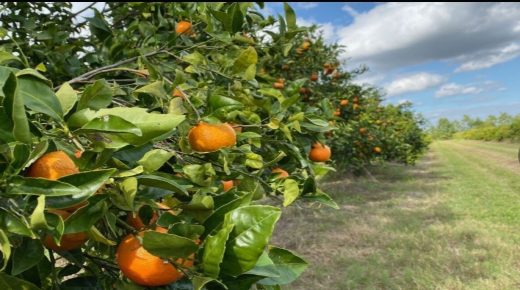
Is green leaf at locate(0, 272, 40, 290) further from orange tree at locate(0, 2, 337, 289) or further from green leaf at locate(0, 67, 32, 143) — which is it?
green leaf at locate(0, 67, 32, 143)

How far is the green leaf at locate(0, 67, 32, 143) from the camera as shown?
559 millimetres

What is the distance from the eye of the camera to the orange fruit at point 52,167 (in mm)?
656

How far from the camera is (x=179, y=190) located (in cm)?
73

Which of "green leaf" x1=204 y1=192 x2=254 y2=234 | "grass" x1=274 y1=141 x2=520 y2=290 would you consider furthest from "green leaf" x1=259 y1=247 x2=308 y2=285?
"grass" x1=274 y1=141 x2=520 y2=290

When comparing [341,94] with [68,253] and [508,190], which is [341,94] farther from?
[68,253]

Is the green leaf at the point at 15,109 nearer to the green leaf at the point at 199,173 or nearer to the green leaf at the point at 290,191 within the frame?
the green leaf at the point at 199,173

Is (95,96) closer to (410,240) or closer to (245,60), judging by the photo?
(245,60)

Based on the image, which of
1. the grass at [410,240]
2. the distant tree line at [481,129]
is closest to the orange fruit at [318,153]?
the grass at [410,240]

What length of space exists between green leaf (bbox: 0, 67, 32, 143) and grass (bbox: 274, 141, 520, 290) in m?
3.32

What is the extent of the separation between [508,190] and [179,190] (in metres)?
9.41

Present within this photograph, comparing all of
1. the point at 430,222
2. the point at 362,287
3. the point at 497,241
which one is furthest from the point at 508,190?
the point at 362,287

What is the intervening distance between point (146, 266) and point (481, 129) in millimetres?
50652

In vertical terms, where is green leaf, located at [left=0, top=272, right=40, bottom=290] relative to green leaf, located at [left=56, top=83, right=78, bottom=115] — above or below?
below

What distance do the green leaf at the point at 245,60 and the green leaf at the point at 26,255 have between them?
853mm
